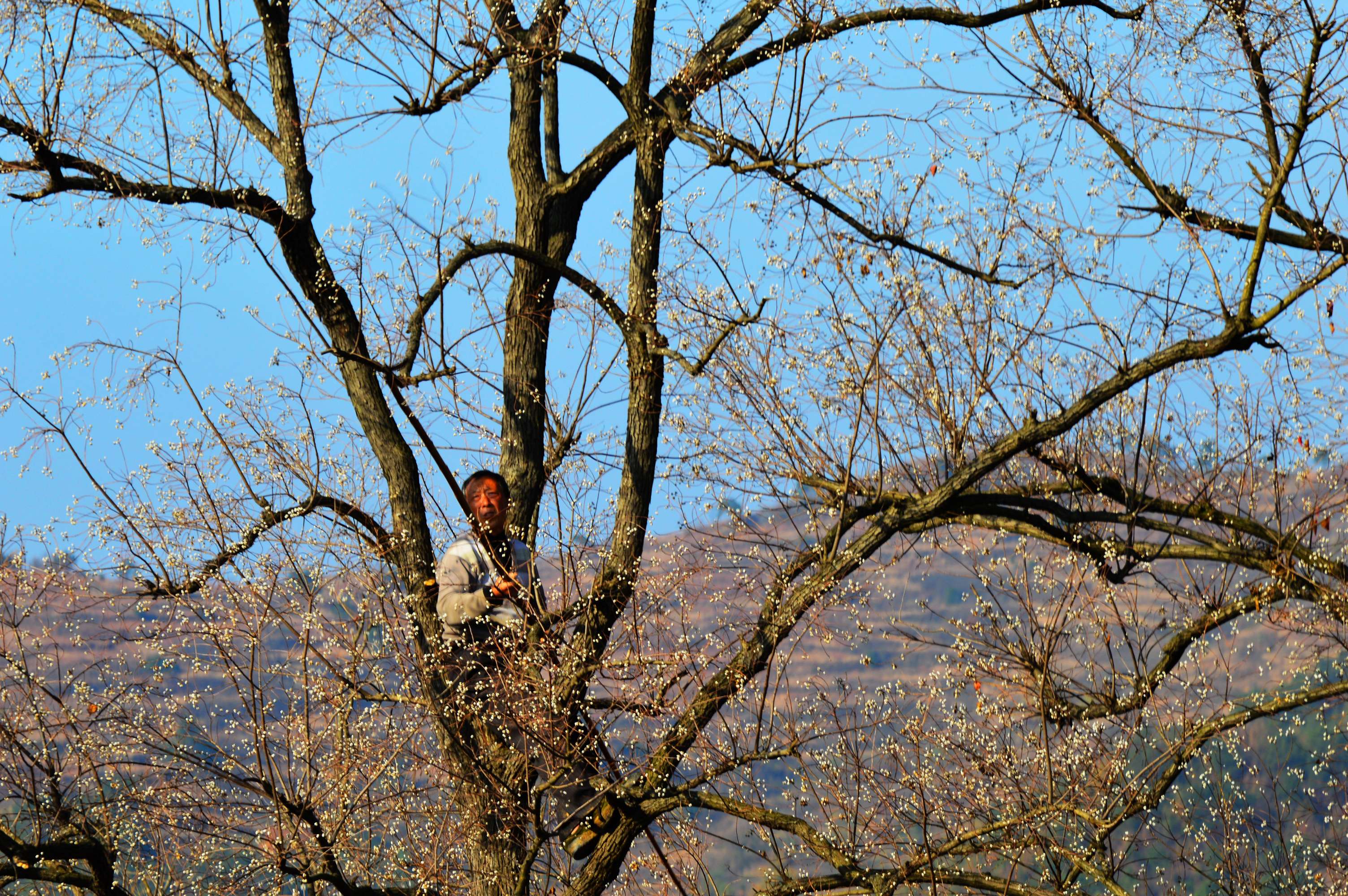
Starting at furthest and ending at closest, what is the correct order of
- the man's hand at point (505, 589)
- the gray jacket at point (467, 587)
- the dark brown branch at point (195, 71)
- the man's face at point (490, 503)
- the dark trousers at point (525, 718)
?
the dark brown branch at point (195, 71)
the man's face at point (490, 503)
the gray jacket at point (467, 587)
the man's hand at point (505, 589)
the dark trousers at point (525, 718)

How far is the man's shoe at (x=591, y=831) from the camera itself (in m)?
6.39

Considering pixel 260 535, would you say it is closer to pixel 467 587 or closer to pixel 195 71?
pixel 467 587

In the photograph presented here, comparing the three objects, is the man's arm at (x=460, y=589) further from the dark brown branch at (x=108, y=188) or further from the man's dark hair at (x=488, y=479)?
the dark brown branch at (x=108, y=188)

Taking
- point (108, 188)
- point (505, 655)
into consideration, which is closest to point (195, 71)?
point (108, 188)

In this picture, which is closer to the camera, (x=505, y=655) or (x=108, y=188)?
(x=505, y=655)

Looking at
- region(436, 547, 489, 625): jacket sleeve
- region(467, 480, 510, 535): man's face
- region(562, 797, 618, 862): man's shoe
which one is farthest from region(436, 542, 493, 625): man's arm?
region(562, 797, 618, 862): man's shoe

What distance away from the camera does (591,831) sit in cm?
647

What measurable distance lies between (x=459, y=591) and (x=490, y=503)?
47cm

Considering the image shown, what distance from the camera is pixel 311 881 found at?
577cm

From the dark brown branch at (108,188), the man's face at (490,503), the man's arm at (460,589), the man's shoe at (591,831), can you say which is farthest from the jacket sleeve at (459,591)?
the dark brown branch at (108,188)

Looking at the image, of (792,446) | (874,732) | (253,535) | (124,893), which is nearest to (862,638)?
(874,732)

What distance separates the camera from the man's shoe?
21.0 feet

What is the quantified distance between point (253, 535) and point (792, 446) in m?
2.85

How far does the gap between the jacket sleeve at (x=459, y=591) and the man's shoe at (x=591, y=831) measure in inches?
46.8
